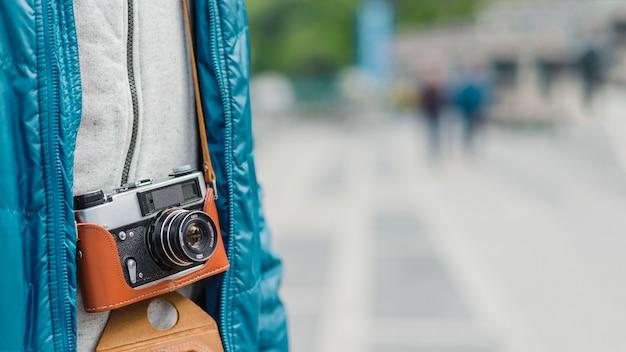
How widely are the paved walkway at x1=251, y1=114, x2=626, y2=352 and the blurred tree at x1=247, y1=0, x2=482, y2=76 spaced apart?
28.7 metres

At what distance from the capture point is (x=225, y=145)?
1.47m

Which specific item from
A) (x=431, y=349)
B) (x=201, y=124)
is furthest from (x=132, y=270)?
(x=431, y=349)

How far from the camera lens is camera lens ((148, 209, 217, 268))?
1372 mm

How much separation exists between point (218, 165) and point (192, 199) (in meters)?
0.09

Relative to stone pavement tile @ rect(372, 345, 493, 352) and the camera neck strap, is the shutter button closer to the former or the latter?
the camera neck strap

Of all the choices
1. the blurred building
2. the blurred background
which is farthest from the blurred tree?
the blurred building

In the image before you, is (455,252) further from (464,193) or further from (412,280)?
(464,193)

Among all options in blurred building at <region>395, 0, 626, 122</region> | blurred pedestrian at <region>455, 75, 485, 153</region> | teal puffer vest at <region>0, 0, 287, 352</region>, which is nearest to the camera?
teal puffer vest at <region>0, 0, 287, 352</region>

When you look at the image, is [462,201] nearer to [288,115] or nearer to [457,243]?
[457,243]

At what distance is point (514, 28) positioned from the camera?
22.3 m

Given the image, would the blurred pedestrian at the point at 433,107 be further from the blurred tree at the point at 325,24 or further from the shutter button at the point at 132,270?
the blurred tree at the point at 325,24

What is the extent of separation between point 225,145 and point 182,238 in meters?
0.20

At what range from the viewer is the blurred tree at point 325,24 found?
137 feet

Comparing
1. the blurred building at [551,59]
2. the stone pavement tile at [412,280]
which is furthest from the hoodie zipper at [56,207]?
the blurred building at [551,59]
